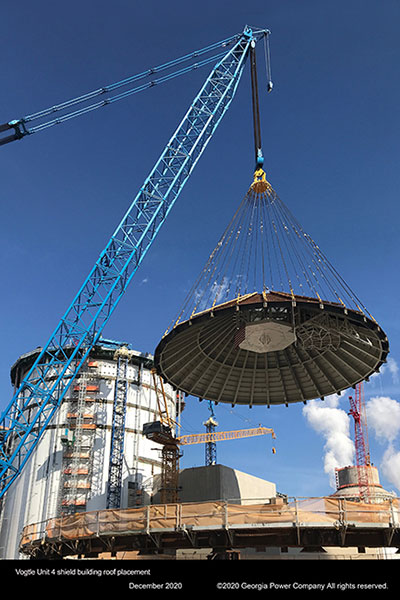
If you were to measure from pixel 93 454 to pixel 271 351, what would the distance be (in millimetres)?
31794

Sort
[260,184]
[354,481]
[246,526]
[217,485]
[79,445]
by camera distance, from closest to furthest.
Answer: [246,526]
[260,184]
[217,485]
[79,445]
[354,481]

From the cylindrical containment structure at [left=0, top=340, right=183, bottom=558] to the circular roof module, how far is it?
24.1 metres

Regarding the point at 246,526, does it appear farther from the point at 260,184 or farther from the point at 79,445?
the point at 79,445

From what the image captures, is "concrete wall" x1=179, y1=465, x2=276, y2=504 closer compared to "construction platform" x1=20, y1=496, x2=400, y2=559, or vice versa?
"construction platform" x1=20, y1=496, x2=400, y2=559

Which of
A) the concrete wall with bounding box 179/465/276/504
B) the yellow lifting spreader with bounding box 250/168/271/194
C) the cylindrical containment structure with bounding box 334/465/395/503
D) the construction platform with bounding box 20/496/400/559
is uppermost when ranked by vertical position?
the yellow lifting spreader with bounding box 250/168/271/194

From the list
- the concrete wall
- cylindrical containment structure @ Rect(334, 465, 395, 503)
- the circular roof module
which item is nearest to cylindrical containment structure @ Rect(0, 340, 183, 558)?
the concrete wall

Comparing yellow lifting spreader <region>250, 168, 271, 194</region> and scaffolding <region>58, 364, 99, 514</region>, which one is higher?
yellow lifting spreader <region>250, 168, 271, 194</region>

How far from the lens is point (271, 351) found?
42.9 metres

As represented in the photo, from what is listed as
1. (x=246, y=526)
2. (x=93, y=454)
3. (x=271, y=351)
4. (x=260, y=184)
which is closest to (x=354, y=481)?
(x=93, y=454)

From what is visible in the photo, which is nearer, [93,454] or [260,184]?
[260,184]

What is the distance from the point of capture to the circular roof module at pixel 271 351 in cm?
→ 3453

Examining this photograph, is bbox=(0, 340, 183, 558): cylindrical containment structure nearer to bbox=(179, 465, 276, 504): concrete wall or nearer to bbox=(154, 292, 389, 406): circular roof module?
bbox=(179, 465, 276, 504): concrete wall

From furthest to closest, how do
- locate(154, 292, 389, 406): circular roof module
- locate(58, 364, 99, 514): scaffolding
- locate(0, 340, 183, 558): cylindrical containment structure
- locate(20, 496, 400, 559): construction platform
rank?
locate(0, 340, 183, 558): cylindrical containment structure, locate(58, 364, 99, 514): scaffolding, locate(154, 292, 389, 406): circular roof module, locate(20, 496, 400, 559): construction platform

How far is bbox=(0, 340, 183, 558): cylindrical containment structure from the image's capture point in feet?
203
